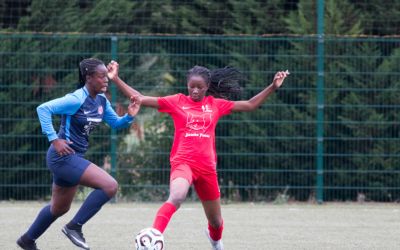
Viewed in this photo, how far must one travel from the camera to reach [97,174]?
9047mm

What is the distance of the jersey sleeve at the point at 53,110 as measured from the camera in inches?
348

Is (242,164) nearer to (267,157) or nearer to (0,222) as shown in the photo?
(267,157)

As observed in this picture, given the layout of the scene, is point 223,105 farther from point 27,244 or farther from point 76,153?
point 27,244

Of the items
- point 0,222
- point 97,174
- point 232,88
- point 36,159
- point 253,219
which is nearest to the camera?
point 97,174

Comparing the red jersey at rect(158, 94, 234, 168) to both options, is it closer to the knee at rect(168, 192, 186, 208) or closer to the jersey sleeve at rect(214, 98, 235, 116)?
the jersey sleeve at rect(214, 98, 235, 116)

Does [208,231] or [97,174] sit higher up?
[97,174]

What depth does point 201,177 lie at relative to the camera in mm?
8828

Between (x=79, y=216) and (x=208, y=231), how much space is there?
1.29 m

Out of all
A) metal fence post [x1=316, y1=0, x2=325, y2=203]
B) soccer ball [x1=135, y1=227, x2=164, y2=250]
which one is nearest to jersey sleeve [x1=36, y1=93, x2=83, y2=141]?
soccer ball [x1=135, y1=227, x2=164, y2=250]

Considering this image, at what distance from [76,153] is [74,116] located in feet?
1.18

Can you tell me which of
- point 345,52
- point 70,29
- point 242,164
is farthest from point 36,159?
point 345,52

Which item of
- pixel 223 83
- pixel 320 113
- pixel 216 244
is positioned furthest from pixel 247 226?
pixel 320 113

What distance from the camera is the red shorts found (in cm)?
869

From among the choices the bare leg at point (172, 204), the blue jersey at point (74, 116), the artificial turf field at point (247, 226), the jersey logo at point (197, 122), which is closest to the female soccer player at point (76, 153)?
the blue jersey at point (74, 116)
